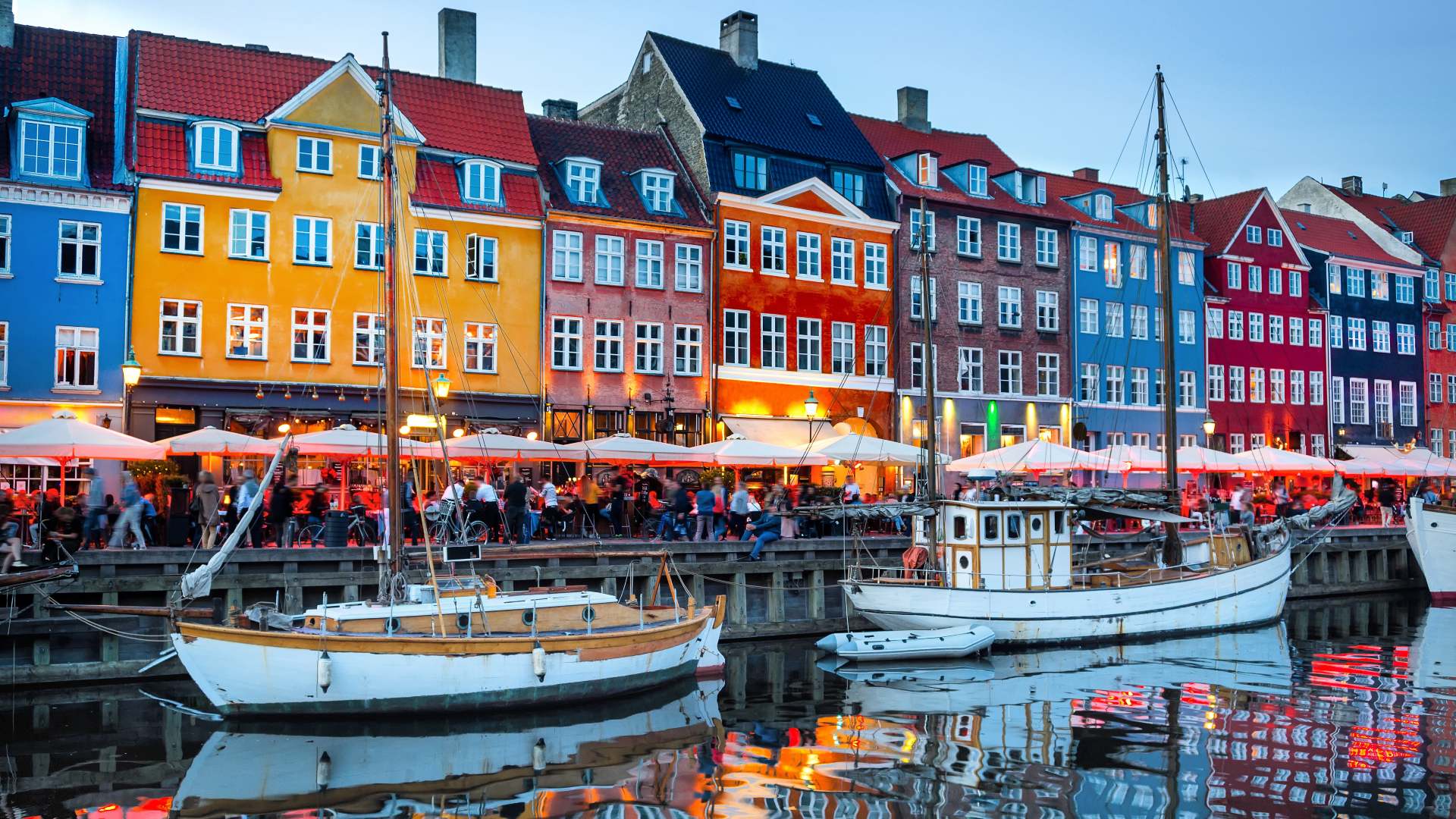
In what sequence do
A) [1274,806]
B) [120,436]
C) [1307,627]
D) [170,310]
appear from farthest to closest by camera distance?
[170,310] < [1307,627] < [120,436] < [1274,806]

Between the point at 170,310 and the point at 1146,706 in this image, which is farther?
the point at 170,310

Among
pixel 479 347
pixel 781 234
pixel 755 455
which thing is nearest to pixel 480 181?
pixel 479 347

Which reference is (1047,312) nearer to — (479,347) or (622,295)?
(622,295)

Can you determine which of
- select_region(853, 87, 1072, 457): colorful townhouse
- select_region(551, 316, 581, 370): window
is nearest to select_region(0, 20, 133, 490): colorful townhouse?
select_region(551, 316, 581, 370): window

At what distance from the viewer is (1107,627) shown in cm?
2905

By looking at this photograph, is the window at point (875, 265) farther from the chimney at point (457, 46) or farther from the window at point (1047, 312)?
the chimney at point (457, 46)

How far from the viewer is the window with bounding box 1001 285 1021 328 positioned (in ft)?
166

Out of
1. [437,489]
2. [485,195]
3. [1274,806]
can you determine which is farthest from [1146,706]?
[485,195]

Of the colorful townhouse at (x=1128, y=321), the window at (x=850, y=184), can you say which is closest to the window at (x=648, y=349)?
the window at (x=850, y=184)

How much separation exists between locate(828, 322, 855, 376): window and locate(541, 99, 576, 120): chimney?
40.9ft

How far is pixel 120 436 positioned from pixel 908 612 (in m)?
15.9

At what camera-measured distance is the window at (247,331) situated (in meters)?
35.7

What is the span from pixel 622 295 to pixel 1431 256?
44.8 m

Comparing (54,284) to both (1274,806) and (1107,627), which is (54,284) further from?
(1274,806)
